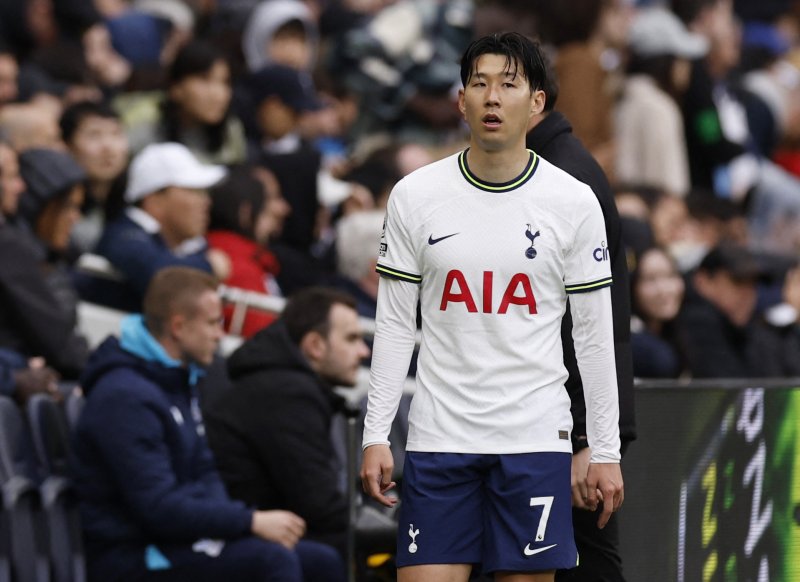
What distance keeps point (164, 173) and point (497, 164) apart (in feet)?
14.5

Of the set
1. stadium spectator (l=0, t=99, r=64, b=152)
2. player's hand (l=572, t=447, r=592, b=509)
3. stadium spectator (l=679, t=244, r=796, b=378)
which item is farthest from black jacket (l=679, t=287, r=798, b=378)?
player's hand (l=572, t=447, r=592, b=509)

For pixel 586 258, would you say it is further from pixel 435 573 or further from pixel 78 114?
pixel 78 114

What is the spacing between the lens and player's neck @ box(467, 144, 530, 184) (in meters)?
5.30

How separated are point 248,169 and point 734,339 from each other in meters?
3.06

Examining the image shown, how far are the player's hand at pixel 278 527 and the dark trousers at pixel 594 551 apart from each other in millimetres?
1679

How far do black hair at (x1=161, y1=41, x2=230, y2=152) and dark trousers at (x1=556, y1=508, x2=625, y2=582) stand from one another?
5716mm

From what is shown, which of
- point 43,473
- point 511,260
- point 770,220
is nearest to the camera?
point 511,260

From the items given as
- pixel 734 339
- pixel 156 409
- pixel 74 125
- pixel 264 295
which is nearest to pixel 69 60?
pixel 74 125

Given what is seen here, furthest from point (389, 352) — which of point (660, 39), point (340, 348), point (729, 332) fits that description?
point (660, 39)

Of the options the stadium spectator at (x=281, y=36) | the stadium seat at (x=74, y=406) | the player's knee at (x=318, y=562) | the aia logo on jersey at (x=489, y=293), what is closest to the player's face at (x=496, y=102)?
the aia logo on jersey at (x=489, y=293)

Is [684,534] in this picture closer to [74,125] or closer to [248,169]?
[248,169]

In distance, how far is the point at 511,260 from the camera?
5.23 meters

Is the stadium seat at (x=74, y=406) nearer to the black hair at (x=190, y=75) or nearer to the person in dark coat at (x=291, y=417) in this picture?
the person in dark coat at (x=291, y=417)

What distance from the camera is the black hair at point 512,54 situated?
17.3 feet
